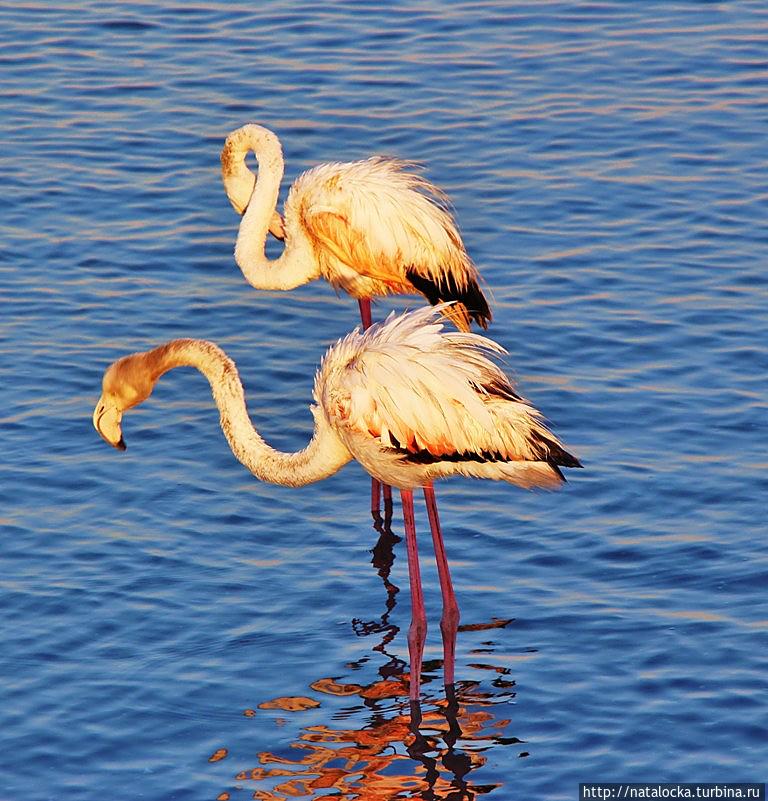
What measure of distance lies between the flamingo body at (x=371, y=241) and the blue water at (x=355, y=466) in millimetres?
914

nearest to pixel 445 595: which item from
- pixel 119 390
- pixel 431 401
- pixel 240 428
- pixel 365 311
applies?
pixel 431 401

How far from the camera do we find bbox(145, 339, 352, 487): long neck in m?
8.87

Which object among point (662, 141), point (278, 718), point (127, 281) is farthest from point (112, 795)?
point (662, 141)

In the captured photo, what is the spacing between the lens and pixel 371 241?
10.8 metres

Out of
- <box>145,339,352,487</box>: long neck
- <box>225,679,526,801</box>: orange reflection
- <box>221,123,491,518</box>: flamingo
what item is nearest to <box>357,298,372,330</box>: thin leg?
<box>221,123,491,518</box>: flamingo

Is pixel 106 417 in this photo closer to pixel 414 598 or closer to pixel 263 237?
pixel 414 598

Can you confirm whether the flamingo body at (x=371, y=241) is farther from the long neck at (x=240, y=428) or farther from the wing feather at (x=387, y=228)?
the long neck at (x=240, y=428)

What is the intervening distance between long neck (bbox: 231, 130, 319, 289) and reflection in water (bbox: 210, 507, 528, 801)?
131 inches

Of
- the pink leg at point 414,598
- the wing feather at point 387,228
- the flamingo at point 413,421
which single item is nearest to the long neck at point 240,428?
the flamingo at point 413,421

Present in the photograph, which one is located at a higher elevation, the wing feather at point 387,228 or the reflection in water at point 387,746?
the wing feather at point 387,228

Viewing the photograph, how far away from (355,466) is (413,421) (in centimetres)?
292

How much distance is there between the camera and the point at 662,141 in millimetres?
15211

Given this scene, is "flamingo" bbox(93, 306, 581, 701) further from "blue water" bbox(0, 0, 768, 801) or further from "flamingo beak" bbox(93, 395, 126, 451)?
"blue water" bbox(0, 0, 768, 801)

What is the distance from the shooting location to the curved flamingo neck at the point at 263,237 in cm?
1128
